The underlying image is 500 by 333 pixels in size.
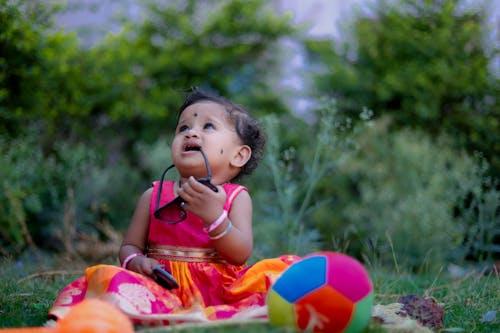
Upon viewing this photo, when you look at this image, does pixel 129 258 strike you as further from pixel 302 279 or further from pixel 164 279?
pixel 302 279

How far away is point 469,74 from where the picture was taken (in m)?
5.26

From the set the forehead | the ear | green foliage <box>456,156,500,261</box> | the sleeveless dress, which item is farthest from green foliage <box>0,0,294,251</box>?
green foliage <box>456,156,500,261</box>

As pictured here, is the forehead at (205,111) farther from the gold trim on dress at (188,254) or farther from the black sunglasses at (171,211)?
the gold trim on dress at (188,254)

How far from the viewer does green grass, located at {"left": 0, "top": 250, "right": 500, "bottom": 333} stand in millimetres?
2016

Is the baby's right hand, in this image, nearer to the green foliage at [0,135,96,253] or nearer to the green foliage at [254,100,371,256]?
the green foliage at [254,100,371,256]

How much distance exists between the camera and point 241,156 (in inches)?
98.0

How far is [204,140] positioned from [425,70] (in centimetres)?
375

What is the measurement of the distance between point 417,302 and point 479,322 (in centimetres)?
31

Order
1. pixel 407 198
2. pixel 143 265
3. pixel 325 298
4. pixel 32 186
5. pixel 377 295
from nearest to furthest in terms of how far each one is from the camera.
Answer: pixel 325 298 < pixel 143 265 < pixel 377 295 < pixel 32 186 < pixel 407 198

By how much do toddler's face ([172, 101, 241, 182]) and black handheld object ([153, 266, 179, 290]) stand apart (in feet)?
1.49

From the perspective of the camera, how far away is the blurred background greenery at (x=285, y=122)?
3962 millimetres

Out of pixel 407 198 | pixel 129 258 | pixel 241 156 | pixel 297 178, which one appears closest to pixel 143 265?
pixel 129 258

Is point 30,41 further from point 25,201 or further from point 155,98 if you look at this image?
point 155,98

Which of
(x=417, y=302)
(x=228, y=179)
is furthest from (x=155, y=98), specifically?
(x=417, y=302)
